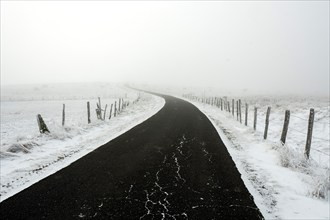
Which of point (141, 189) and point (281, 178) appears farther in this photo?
point (281, 178)

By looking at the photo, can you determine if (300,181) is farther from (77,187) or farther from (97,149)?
(97,149)

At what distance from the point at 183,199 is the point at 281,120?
16.3 m

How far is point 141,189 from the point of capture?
18.9ft

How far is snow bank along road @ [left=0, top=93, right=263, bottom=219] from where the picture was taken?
15.5 feet

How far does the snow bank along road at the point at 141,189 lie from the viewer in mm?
4734

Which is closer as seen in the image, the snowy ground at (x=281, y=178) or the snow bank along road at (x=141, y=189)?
the snow bank along road at (x=141, y=189)

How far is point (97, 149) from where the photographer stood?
9172 millimetres

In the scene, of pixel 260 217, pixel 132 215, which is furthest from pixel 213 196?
pixel 132 215

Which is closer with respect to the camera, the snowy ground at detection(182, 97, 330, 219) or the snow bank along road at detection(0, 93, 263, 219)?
the snow bank along road at detection(0, 93, 263, 219)

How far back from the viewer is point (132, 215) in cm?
462

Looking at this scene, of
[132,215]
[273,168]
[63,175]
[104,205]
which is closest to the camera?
[132,215]

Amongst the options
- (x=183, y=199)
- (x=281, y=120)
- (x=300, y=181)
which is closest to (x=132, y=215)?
(x=183, y=199)

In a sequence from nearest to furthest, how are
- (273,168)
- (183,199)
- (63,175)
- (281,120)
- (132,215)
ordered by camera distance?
1. (132,215)
2. (183,199)
3. (63,175)
4. (273,168)
5. (281,120)

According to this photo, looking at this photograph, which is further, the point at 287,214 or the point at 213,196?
the point at 213,196
